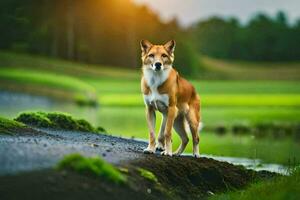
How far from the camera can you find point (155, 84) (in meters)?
14.5

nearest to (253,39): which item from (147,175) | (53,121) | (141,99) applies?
(141,99)

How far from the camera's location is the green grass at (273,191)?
11.7 m

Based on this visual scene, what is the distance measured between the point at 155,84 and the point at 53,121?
459 centimetres

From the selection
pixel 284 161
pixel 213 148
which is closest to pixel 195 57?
pixel 213 148

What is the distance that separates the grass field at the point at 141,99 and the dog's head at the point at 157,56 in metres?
11.7

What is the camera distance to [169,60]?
14.4 metres

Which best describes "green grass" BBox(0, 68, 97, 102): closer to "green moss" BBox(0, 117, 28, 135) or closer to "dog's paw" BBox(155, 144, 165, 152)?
"green moss" BBox(0, 117, 28, 135)

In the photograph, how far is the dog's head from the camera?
14214 millimetres

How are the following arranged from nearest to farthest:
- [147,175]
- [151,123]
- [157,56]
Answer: [147,175] < [157,56] < [151,123]

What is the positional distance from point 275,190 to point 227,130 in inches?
953

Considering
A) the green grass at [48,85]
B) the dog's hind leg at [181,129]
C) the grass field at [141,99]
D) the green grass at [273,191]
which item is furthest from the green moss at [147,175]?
the green grass at [48,85]

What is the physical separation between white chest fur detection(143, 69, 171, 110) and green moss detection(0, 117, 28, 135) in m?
2.45

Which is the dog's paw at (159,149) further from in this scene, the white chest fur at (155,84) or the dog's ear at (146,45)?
the dog's ear at (146,45)

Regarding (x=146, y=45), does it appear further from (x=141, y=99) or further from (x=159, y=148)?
(x=141, y=99)
